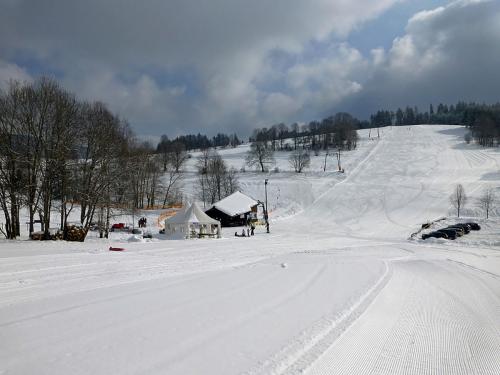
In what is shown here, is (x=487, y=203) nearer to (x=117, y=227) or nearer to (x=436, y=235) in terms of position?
(x=436, y=235)

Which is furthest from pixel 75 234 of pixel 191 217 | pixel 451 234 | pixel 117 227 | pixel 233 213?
pixel 451 234

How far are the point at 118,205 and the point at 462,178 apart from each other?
70921 millimetres

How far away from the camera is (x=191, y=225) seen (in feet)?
134

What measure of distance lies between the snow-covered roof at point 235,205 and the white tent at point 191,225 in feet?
49.4

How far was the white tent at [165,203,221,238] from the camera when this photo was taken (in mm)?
40369

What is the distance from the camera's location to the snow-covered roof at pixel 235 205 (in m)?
57.3

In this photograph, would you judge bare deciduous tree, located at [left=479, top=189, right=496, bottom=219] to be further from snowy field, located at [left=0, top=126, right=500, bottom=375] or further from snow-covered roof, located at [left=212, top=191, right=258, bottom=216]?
snowy field, located at [left=0, top=126, right=500, bottom=375]

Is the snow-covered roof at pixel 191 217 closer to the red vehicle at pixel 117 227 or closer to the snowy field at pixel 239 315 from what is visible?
the red vehicle at pixel 117 227

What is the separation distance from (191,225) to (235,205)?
18.4 metres

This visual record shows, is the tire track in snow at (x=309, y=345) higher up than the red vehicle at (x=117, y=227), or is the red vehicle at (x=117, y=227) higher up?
the tire track in snow at (x=309, y=345)

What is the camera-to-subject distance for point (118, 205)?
36.1 meters

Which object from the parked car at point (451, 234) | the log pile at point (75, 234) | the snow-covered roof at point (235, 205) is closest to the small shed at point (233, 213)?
the snow-covered roof at point (235, 205)

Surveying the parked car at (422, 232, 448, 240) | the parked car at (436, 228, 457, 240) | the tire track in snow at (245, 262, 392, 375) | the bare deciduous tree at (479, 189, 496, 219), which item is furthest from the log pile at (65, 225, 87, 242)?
the bare deciduous tree at (479, 189, 496, 219)

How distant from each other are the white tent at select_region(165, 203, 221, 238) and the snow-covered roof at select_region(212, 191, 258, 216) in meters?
15.1
